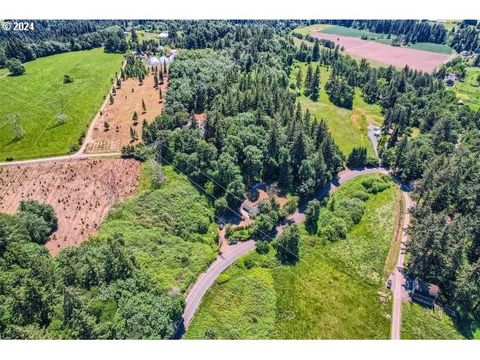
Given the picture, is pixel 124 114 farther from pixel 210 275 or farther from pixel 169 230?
pixel 210 275

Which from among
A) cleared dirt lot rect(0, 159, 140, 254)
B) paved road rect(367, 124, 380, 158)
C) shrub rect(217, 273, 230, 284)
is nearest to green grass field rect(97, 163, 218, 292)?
shrub rect(217, 273, 230, 284)

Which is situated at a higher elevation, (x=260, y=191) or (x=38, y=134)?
(x=38, y=134)

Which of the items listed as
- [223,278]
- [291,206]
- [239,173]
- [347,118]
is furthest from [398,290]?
[347,118]

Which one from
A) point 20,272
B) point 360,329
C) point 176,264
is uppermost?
point 20,272

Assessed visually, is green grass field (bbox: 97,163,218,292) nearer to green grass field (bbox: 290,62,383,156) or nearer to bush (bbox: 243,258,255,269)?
bush (bbox: 243,258,255,269)

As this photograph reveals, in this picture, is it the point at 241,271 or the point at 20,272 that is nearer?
the point at 20,272

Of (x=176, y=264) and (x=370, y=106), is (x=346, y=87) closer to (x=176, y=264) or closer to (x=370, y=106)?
(x=370, y=106)

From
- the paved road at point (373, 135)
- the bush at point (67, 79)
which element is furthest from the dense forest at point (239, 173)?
the bush at point (67, 79)

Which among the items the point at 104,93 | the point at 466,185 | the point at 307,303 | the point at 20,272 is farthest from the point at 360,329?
the point at 104,93
